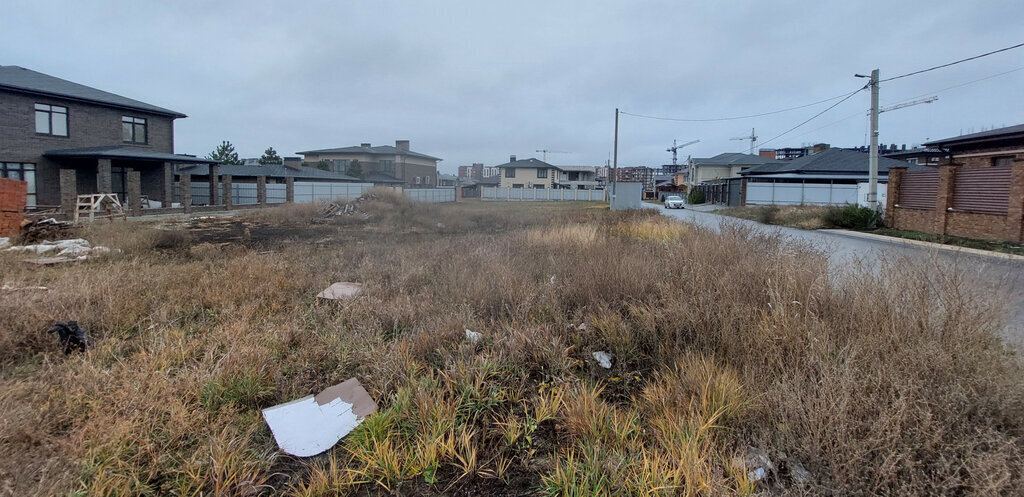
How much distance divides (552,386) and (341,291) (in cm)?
398

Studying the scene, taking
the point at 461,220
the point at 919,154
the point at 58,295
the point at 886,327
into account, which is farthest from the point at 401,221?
the point at 919,154

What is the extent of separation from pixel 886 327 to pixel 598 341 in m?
2.15

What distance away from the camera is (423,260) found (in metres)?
8.73

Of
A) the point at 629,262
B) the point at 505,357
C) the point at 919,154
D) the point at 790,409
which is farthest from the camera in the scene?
the point at 919,154

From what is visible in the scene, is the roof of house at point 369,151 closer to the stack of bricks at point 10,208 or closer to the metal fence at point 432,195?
the metal fence at point 432,195

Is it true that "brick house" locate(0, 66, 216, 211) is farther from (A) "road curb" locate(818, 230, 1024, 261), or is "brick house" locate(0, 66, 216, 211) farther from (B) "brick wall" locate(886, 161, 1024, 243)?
(B) "brick wall" locate(886, 161, 1024, 243)

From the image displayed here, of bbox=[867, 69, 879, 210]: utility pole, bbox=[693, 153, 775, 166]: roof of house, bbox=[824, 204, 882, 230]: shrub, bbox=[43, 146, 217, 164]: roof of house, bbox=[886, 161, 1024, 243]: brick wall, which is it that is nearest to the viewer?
bbox=[886, 161, 1024, 243]: brick wall

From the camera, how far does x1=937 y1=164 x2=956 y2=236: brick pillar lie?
15.2m

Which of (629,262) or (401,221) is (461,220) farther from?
(629,262)

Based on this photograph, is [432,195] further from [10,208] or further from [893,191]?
[893,191]

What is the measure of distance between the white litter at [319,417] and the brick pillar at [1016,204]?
17303mm

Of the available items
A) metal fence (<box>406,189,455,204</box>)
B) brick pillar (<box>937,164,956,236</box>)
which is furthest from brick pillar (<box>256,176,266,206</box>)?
brick pillar (<box>937,164,956,236</box>)

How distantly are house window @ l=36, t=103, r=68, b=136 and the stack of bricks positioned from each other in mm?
16015

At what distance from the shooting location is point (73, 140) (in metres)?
25.7
